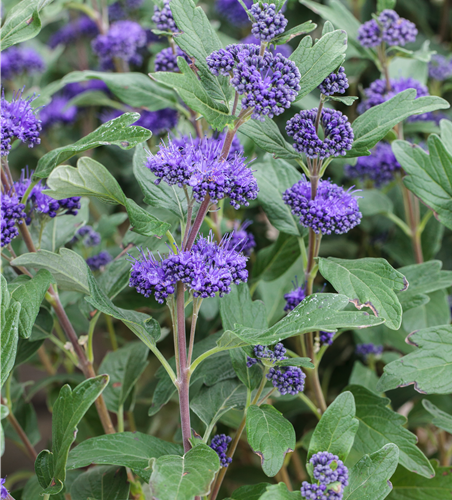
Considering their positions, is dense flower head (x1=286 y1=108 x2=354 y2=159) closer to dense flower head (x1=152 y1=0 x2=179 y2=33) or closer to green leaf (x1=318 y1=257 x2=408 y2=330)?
green leaf (x1=318 y1=257 x2=408 y2=330)

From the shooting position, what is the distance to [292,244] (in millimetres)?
936

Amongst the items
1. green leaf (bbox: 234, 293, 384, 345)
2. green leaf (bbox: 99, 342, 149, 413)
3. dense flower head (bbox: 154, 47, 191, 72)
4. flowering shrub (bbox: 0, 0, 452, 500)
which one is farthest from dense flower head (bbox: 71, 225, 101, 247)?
green leaf (bbox: 234, 293, 384, 345)

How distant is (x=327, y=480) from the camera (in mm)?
629

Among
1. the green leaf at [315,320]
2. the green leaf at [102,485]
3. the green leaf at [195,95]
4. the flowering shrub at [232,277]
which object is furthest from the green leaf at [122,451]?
the green leaf at [195,95]

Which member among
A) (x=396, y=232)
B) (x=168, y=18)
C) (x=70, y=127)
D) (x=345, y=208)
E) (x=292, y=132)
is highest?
(x=168, y=18)

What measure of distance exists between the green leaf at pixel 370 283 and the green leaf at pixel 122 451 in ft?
1.07

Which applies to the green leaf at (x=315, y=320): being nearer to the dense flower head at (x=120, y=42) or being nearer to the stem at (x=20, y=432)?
the stem at (x=20, y=432)

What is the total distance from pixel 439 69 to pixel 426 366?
98 centimetres

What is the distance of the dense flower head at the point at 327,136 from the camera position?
695 millimetres

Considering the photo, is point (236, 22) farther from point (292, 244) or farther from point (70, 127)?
point (292, 244)

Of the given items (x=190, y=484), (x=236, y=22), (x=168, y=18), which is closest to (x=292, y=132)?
(x=168, y=18)

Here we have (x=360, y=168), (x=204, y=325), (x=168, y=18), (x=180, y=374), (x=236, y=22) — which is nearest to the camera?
(x=180, y=374)

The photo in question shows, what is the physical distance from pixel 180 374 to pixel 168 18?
617mm

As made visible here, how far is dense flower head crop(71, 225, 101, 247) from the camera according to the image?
1.12 meters
